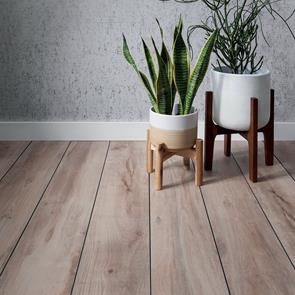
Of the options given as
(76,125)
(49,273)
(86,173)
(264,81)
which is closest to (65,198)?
(86,173)

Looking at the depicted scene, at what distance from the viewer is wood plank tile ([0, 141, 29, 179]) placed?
7.39 ft

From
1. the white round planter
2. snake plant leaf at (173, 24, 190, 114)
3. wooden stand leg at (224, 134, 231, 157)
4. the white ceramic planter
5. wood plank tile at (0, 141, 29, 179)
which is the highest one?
snake plant leaf at (173, 24, 190, 114)

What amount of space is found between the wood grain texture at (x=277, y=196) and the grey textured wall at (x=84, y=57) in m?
0.42

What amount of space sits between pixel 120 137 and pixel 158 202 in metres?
0.75

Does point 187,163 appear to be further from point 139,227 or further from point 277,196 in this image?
point 139,227

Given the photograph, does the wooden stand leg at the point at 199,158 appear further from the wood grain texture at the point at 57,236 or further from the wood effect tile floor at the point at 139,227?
the wood grain texture at the point at 57,236

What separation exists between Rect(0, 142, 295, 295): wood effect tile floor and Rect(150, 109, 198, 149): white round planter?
17cm

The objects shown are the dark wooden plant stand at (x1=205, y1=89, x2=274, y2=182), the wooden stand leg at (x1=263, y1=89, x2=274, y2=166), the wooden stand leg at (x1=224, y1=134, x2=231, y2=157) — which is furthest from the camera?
the wooden stand leg at (x1=224, y1=134, x2=231, y2=157)

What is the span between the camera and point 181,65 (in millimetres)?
1942

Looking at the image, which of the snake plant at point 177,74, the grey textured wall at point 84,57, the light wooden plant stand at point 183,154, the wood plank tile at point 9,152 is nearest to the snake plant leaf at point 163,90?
the snake plant at point 177,74

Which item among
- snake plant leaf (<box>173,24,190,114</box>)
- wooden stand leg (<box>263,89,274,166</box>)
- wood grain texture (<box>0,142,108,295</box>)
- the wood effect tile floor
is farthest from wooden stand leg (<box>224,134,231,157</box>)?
wood grain texture (<box>0,142,108,295</box>)

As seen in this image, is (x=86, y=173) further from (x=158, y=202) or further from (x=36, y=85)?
(x=36, y=85)

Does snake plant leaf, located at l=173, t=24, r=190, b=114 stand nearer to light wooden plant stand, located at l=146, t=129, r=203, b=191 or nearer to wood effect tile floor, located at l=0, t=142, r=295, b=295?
light wooden plant stand, located at l=146, t=129, r=203, b=191

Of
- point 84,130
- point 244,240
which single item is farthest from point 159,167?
point 84,130
